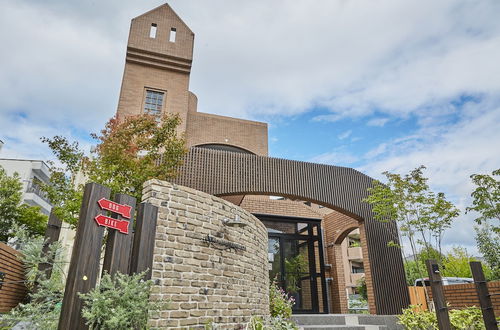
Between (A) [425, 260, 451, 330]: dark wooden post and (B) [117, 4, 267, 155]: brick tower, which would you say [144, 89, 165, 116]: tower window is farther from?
(A) [425, 260, 451, 330]: dark wooden post

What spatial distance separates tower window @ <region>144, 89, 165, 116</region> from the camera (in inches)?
448

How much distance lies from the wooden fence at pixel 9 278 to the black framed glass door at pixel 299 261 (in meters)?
6.67

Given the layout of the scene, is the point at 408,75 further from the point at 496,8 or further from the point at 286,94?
the point at 286,94

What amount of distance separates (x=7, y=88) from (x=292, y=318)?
14.1 metres

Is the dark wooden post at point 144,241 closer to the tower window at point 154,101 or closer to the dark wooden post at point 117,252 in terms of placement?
the dark wooden post at point 117,252

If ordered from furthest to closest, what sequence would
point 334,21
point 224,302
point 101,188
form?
1. point 334,21
2. point 224,302
3. point 101,188

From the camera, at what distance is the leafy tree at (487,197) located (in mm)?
9469

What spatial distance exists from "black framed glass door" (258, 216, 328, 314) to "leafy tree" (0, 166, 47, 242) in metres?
9.85

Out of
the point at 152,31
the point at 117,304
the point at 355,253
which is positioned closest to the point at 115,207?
the point at 117,304

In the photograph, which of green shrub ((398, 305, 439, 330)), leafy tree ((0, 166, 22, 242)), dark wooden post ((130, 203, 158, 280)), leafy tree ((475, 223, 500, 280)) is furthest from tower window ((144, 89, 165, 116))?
leafy tree ((475, 223, 500, 280))

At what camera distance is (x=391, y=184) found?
954 centimetres

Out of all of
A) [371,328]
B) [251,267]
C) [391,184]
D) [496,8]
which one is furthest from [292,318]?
[496,8]

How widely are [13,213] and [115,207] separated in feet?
41.7

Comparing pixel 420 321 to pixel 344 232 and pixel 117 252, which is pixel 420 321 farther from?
pixel 117 252
